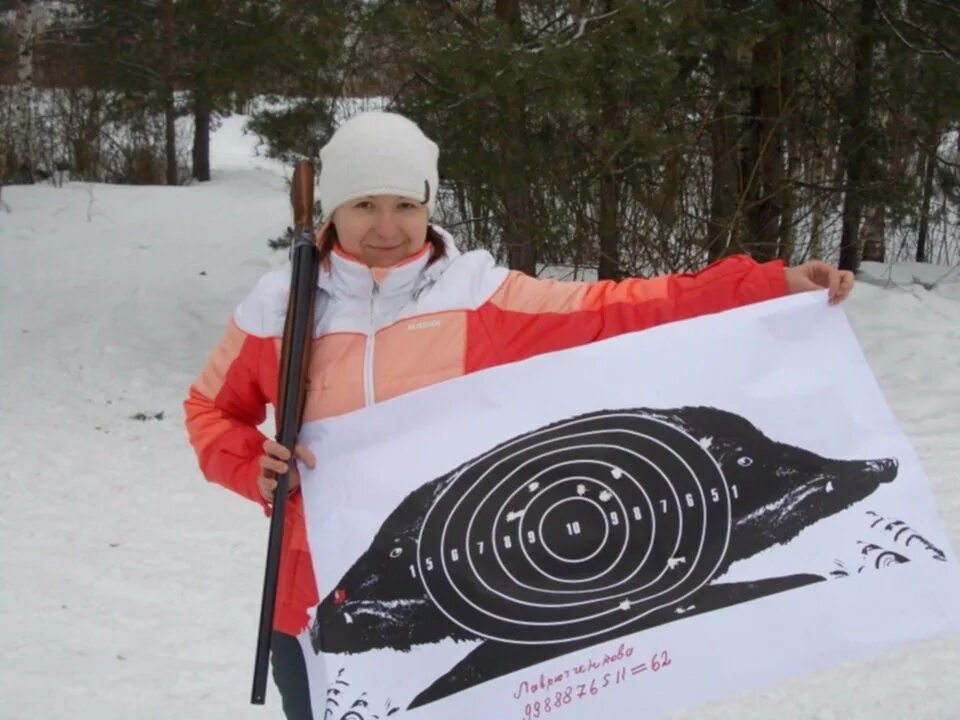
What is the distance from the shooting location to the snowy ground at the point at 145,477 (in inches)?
154

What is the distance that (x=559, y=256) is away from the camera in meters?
8.27

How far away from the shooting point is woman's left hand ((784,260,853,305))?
220cm

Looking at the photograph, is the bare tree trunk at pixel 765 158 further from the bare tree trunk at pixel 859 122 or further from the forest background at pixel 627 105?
the bare tree trunk at pixel 859 122

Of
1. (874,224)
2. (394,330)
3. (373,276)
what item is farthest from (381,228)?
(874,224)

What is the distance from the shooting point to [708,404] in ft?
7.33

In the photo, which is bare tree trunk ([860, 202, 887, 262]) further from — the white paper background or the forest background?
the white paper background

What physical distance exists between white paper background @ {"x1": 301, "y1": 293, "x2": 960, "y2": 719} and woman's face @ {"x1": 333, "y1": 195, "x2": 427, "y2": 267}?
27 cm

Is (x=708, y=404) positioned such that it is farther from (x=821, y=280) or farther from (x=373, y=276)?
(x=373, y=276)

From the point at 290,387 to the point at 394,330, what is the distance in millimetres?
231

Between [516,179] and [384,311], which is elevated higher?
[516,179]

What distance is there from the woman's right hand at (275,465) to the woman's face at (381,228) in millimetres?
387

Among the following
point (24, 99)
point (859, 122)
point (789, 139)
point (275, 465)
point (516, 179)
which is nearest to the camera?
point (275, 465)

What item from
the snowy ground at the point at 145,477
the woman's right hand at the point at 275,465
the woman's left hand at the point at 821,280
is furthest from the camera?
the snowy ground at the point at 145,477

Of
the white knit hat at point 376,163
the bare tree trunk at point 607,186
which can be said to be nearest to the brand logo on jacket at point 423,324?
the white knit hat at point 376,163
